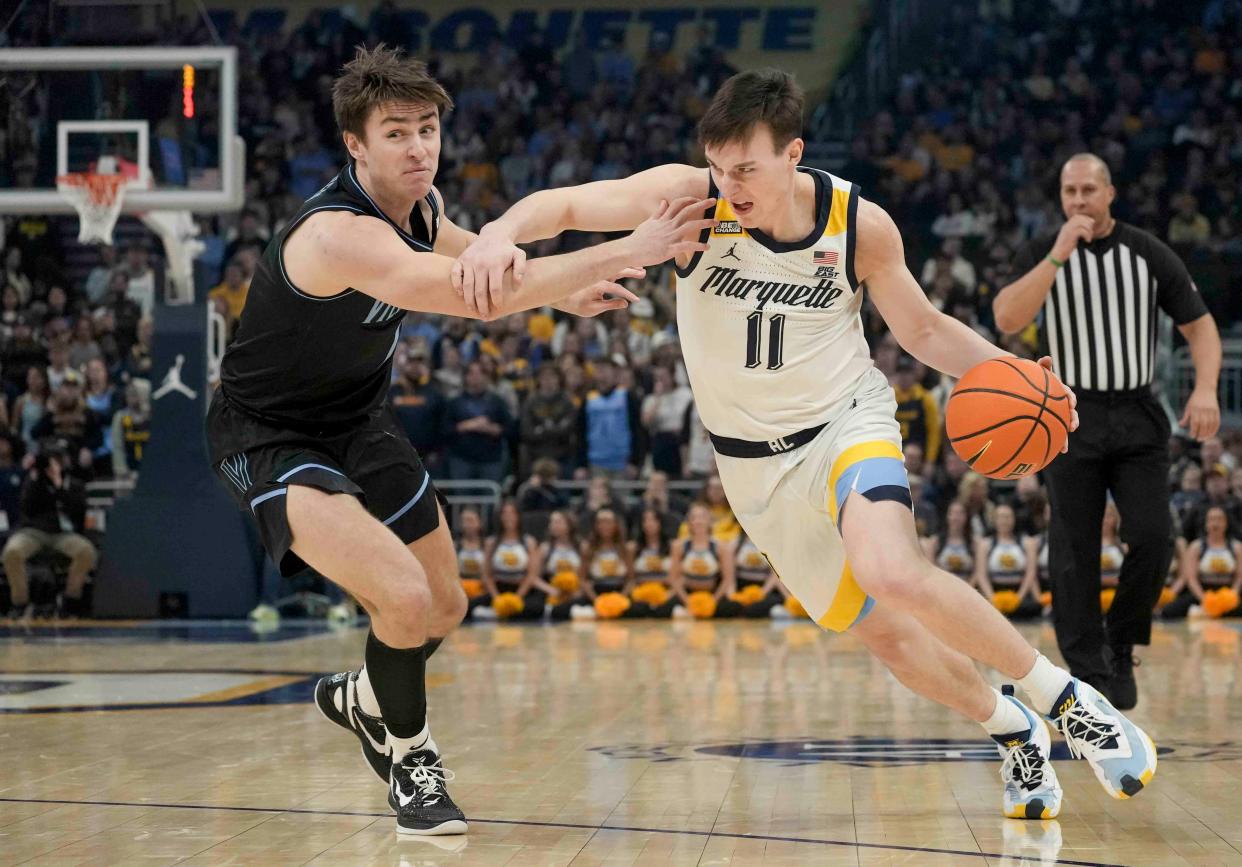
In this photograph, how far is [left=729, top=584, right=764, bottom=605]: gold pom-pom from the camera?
45.5ft

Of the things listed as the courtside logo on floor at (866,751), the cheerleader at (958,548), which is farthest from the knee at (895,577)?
the cheerleader at (958,548)

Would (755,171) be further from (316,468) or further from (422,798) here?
(422,798)

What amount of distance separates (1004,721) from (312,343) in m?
2.43

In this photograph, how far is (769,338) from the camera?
487 cm

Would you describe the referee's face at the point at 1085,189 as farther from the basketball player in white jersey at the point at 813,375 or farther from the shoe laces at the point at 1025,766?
the shoe laces at the point at 1025,766

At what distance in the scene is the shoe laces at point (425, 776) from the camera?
460 cm

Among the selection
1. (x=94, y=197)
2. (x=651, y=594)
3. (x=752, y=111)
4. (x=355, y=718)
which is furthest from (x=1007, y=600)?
(x=752, y=111)

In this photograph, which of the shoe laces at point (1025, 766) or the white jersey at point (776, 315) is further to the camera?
the white jersey at point (776, 315)

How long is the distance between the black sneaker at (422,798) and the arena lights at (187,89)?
10.2m

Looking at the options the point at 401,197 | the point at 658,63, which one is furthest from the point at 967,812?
the point at 658,63

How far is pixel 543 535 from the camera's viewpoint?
1451 centimetres

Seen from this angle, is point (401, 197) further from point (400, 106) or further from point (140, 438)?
point (140, 438)

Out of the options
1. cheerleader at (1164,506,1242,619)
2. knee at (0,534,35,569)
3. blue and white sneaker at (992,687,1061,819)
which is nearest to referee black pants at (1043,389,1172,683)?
blue and white sneaker at (992,687,1061,819)

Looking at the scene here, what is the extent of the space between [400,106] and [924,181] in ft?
56.0
